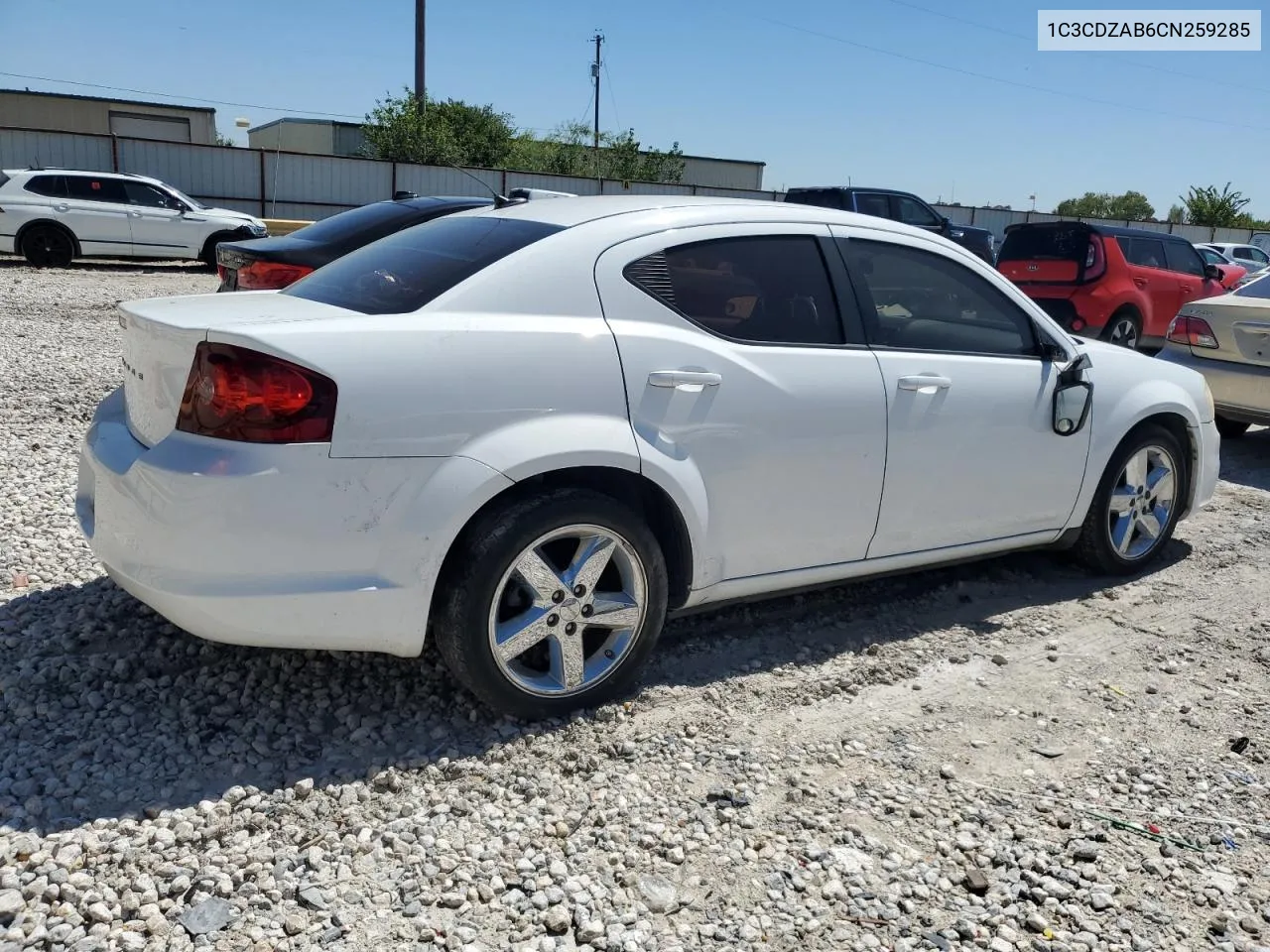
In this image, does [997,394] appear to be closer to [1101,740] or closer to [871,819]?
[1101,740]

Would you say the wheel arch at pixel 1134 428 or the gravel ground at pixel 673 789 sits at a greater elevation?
the wheel arch at pixel 1134 428

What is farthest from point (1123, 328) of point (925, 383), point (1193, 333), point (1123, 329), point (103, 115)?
point (103, 115)

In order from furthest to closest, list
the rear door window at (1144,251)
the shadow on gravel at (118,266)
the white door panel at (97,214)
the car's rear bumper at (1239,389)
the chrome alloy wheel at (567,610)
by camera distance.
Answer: the shadow on gravel at (118,266)
the white door panel at (97,214)
the rear door window at (1144,251)
the car's rear bumper at (1239,389)
the chrome alloy wheel at (567,610)

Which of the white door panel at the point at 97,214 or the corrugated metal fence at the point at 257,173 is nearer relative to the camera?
the white door panel at the point at 97,214

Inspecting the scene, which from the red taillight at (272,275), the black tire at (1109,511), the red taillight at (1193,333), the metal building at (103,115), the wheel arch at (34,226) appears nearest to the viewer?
the black tire at (1109,511)

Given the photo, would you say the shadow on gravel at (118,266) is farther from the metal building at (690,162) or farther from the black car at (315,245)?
the metal building at (690,162)

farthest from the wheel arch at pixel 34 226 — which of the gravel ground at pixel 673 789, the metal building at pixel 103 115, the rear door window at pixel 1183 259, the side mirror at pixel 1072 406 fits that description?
the metal building at pixel 103 115

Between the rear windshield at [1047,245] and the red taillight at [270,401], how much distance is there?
12.4 metres

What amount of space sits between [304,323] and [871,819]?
83.2 inches

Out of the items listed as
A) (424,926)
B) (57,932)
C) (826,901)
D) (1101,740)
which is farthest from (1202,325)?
(57,932)

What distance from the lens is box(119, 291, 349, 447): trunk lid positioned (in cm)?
308

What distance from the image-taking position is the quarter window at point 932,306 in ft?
13.5

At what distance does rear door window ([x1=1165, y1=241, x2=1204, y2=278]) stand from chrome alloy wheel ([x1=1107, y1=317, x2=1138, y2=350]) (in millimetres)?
1263

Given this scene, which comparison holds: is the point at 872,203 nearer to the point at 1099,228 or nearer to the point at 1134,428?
the point at 1099,228
